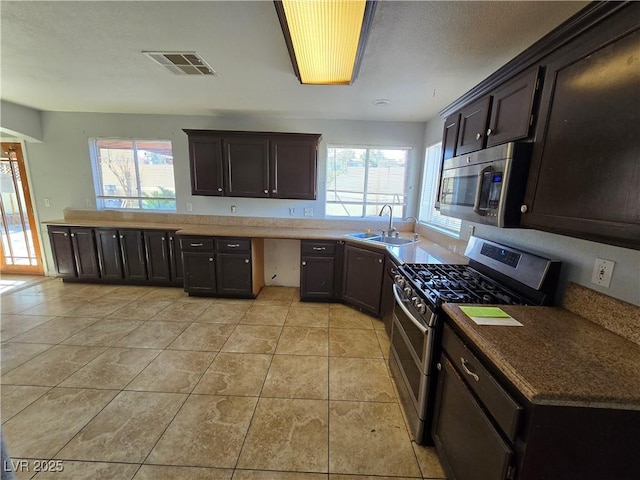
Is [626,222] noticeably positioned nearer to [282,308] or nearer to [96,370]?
[282,308]

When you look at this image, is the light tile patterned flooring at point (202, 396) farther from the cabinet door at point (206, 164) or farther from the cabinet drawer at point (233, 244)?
the cabinet door at point (206, 164)

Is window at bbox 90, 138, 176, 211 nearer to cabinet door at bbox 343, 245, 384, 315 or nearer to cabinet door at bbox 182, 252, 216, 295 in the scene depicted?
cabinet door at bbox 182, 252, 216, 295

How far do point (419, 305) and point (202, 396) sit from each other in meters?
1.69

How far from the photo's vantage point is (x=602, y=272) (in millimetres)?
1217

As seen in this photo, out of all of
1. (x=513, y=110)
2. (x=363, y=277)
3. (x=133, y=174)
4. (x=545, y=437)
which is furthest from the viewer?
(x=133, y=174)

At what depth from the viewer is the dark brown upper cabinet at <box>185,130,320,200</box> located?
3342mm

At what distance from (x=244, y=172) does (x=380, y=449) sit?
321 cm

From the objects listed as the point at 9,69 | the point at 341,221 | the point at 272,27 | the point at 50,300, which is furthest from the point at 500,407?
the point at 50,300

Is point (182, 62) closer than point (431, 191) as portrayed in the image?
Yes

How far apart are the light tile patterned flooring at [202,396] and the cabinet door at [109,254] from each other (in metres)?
0.73

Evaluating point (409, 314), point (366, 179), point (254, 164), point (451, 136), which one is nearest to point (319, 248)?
point (366, 179)

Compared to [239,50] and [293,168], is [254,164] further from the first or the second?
[239,50]

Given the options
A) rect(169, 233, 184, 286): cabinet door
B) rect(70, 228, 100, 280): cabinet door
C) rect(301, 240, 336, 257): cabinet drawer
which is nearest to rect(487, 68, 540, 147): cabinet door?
rect(301, 240, 336, 257): cabinet drawer

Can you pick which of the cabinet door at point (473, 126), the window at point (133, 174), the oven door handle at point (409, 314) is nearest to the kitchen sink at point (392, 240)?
the oven door handle at point (409, 314)
